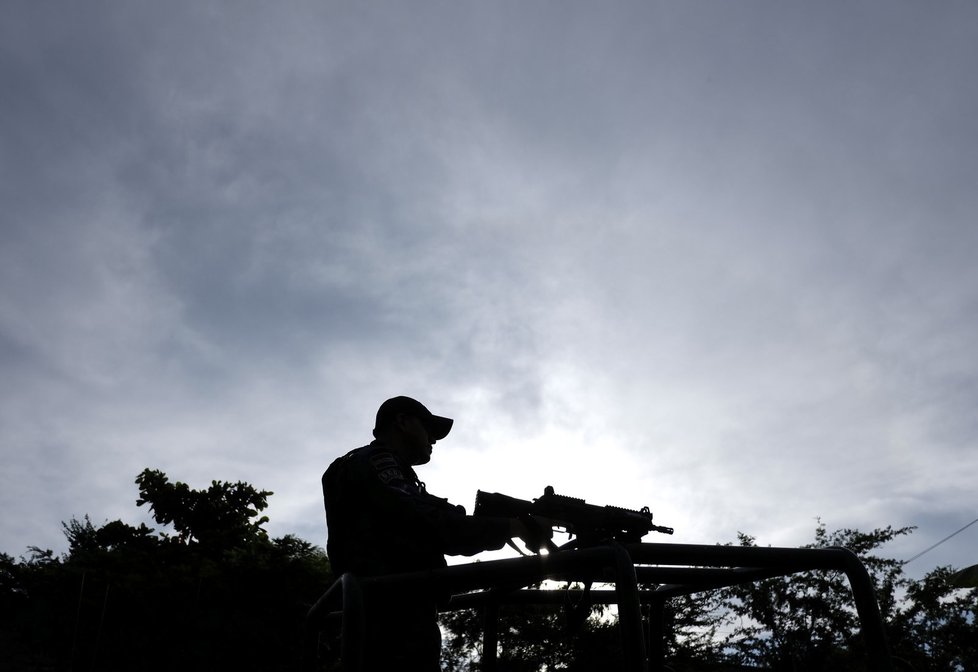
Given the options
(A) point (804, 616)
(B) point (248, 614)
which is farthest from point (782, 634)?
(B) point (248, 614)

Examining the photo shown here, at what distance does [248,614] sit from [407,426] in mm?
12217

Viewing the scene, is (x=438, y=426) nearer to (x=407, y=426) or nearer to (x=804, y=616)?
(x=407, y=426)

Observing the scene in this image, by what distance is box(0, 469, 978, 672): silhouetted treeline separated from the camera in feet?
42.7

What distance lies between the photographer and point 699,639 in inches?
638

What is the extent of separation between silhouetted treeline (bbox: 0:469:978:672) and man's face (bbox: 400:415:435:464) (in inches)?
424

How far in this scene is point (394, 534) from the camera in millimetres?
2172

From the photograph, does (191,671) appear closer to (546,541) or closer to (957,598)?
(546,541)

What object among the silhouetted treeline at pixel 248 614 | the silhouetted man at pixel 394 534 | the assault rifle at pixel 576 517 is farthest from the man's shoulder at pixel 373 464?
the silhouetted treeline at pixel 248 614

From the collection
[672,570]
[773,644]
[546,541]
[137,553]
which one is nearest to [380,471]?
[546,541]

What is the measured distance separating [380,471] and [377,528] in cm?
18

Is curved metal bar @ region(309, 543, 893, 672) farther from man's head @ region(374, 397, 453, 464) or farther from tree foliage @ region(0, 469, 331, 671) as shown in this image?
tree foliage @ region(0, 469, 331, 671)

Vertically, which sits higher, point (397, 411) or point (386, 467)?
point (397, 411)

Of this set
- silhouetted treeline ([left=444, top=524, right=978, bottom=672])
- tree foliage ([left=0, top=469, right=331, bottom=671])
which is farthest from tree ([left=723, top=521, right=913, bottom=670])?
tree foliage ([left=0, top=469, right=331, bottom=671])

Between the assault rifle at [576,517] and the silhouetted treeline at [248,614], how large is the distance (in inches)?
452
